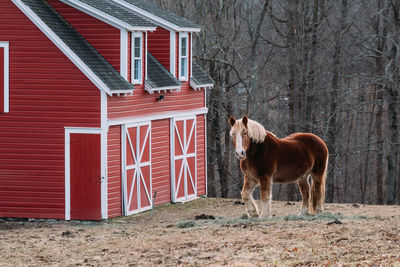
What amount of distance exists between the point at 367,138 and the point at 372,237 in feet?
103

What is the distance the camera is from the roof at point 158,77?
26.2m

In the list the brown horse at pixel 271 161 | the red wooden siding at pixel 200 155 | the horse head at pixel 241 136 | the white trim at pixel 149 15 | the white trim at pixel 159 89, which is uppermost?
the white trim at pixel 149 15

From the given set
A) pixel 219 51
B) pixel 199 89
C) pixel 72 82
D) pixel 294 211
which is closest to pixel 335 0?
pixel 219 51

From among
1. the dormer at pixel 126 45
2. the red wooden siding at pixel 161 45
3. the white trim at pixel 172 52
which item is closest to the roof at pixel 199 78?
the dormer at pixel 126 45

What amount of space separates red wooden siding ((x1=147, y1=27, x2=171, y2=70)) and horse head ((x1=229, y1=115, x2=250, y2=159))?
8.36 m

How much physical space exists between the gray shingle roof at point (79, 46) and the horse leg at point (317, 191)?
5632mm

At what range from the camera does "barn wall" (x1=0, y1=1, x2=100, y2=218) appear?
23.4 m

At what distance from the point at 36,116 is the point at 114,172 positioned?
252cm

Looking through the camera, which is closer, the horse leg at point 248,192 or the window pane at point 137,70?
the horse leg at point 248,192

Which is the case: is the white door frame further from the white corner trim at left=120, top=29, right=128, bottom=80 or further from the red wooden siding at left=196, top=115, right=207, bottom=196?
the red wooden siding at left=196, top=115, right=207, bottom=196

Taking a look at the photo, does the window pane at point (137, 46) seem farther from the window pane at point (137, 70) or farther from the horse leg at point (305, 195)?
the horse leg at point (305, 195)

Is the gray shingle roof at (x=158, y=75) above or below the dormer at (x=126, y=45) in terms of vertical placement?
below

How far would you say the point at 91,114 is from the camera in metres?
23.3

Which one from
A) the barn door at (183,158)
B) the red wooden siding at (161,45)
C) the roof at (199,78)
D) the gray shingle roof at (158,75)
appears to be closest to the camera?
the gray shingle roof at (158,75)
